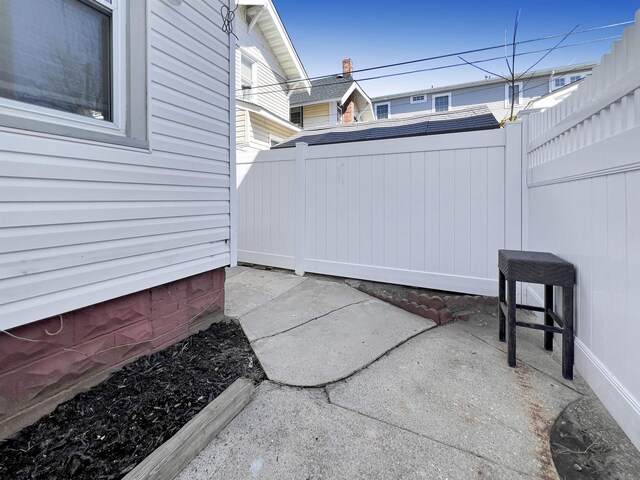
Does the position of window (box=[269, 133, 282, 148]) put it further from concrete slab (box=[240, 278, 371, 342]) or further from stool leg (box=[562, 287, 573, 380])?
stool leg (box=[562, 287, 573, 380])

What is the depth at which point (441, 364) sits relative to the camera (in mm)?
→ 2332

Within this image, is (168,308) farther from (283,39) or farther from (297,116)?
(297,116)

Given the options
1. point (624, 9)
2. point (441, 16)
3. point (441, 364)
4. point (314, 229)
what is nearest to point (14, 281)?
point (441, 364)

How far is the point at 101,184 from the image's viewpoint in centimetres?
192

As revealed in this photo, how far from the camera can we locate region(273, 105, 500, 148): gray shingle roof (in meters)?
4.88

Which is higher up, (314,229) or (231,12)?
(231,12)

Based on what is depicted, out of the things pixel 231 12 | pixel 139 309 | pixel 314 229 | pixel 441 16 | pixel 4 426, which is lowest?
pixel 4 426

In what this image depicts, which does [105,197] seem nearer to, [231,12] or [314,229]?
[231,12]

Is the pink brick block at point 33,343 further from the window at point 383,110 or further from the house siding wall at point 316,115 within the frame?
the window at point 383,110

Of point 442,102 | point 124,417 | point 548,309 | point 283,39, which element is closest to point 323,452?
point 124,417

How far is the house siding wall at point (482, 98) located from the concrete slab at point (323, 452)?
673 inches

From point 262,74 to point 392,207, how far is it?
28.2 ft

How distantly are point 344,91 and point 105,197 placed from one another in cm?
1218


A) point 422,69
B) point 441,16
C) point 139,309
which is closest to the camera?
point 139,309
